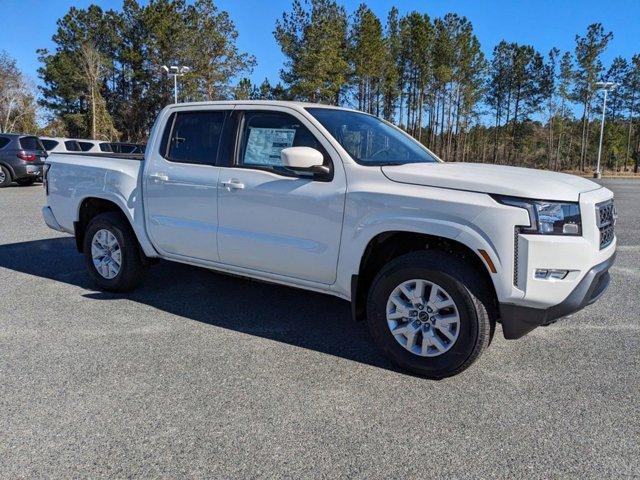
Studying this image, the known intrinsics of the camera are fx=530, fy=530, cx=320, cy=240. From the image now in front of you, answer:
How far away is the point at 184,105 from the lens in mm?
5066

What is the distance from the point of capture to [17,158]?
669 inches

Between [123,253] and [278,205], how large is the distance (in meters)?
2.06

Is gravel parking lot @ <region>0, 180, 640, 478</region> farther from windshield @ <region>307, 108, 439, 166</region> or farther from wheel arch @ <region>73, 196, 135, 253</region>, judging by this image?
windshield @ <region>307, 108, 439, 166</region>

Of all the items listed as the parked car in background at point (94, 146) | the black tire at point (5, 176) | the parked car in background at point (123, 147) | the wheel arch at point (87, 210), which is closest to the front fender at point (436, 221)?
the wheel arch at point (87, 210)

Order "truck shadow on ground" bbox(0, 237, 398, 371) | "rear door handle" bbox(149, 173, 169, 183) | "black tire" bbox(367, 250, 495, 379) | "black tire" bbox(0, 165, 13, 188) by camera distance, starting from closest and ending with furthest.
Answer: "black tire" bbox(367, 250, 495, 379)
"truck shadow on ground" bbox(0, 237, 398, 371)
"rear door handle" bbox(149, 173, 169, 183)
"black tire" bbox(0, 165, 13, 188)

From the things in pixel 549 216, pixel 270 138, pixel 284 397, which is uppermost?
pixel 270 138

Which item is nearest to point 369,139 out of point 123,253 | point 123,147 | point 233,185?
point 233,185

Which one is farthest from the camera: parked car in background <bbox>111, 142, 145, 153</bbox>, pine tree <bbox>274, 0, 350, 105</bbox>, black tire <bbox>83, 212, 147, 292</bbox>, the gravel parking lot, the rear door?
pine tree <bbox>274, 0, 350, 105</bbox>

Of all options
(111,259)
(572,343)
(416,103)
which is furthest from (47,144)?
(416,103)

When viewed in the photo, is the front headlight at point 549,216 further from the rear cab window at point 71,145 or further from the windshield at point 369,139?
the rear cab window at point 71,145

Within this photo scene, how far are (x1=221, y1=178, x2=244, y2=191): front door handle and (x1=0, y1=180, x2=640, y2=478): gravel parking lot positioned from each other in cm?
119

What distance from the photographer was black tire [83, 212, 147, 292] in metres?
5.30

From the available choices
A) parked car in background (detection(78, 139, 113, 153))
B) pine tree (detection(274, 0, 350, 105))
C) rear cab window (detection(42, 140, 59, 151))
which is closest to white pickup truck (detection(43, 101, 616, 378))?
parked car in background (detection(78, 139, 113, 153))

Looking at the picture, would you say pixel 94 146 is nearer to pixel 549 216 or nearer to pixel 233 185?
pixel 233 185
